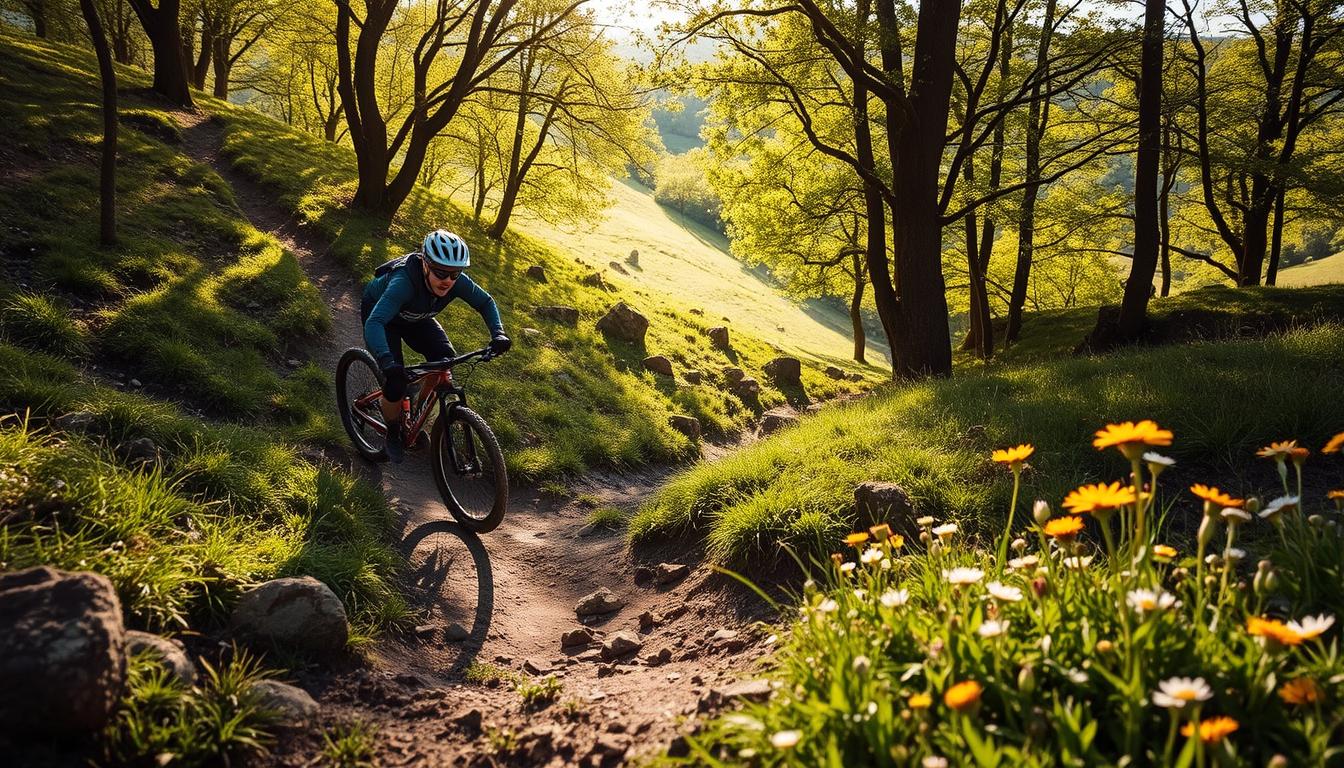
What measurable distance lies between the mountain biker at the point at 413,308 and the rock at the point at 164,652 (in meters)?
3.61

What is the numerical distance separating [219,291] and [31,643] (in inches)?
357

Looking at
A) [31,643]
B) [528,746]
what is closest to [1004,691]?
[528,746]

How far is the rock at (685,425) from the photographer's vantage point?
13312 millimetres

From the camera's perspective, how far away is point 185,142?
17.1m

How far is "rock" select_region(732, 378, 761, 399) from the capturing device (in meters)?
17.3

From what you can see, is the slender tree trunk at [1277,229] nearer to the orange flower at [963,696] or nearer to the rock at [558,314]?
the rock at [558,314]

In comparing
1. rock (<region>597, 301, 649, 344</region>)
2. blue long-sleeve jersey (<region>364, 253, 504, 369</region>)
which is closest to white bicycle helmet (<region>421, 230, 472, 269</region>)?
blue long-sleeve jersey (<region>364, 253, 504, 369</region>)

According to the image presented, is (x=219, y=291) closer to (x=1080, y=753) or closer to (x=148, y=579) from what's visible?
(x=148, y=579)

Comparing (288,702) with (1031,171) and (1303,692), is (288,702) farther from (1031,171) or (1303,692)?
(1031,171)

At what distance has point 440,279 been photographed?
705cm

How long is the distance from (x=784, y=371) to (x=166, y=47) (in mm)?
21268

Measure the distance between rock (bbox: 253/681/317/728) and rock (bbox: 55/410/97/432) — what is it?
3431mm

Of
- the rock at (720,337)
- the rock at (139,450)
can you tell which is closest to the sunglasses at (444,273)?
the rock at (139,450)

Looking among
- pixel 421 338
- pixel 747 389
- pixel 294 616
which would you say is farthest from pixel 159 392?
pixel 747 389
